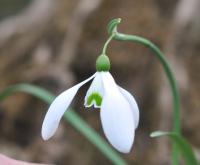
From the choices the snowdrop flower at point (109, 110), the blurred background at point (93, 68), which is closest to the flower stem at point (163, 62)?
the snowdrop flower at point (109, 110)

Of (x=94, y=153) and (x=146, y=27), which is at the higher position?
(x=146, y=27)

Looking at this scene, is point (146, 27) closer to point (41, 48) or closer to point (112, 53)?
point (112, 53)

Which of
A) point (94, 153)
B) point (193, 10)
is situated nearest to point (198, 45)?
point (193, 10)

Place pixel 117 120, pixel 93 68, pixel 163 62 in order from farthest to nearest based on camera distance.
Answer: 1. pixel 93 68
2. pixel 163 62
3. pixel 117 120

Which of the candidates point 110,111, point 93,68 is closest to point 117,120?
point 110,111

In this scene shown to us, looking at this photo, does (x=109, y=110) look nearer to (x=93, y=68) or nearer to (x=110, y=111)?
(x=110, y=111)

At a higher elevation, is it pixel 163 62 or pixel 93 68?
pixel 163 62

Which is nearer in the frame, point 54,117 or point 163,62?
point 54,117
